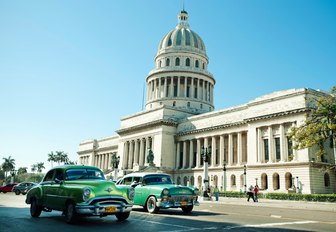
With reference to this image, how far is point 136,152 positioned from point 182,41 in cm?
3190

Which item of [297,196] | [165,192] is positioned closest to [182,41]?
[297,196]

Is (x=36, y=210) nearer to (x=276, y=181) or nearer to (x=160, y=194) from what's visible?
(x=160, y=194)

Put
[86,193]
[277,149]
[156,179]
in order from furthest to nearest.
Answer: [277,149] → [156,179] → [86,193]

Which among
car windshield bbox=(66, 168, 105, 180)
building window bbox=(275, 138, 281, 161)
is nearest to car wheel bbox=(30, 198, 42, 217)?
car windshield bbox=(66, 168, 105, 180)

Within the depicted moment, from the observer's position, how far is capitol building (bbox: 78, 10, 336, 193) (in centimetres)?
4472

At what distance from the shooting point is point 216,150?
196ft

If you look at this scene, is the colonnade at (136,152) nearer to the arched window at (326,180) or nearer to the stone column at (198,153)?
the stone column at (198,153)

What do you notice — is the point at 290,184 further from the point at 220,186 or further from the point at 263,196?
the point at 220,186

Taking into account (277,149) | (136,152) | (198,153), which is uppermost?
(136,152)

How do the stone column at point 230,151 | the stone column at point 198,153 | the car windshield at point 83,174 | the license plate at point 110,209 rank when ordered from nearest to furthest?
1. the license plate at point 110,209
2. the car windshield at point 83,174
3. the stone column at point 230,151
4. the stone column at point 198,153

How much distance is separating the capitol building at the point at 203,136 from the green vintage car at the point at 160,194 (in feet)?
71.1

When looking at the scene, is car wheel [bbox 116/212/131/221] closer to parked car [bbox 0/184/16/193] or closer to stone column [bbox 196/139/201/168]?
parked car [bbox 0/184/16/193]

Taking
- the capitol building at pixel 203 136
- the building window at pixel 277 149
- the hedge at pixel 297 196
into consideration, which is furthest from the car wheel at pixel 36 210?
the building window at pixel 277 149

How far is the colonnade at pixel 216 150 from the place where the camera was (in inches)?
2143
